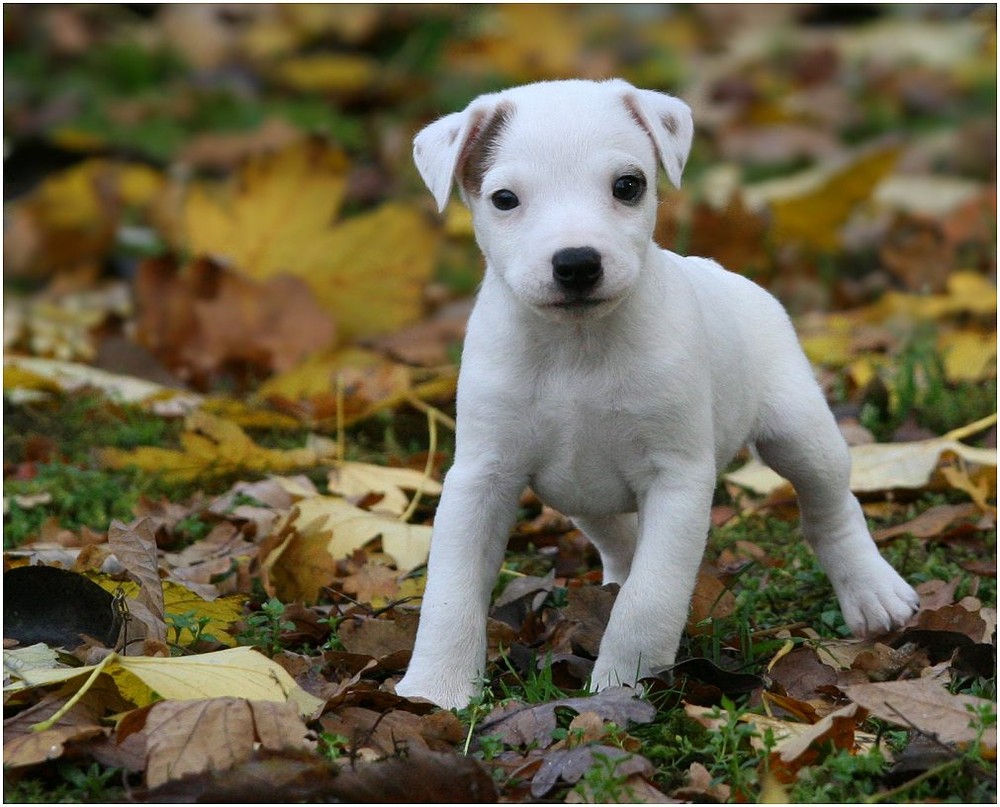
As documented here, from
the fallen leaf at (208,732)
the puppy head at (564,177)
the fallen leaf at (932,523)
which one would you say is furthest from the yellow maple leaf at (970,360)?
the fallen leaf at (208,732)

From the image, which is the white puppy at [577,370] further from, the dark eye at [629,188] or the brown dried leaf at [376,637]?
the brown dried leaf at [376,637]

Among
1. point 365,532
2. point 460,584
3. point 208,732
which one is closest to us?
point 208,732

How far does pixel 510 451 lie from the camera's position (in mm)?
3734

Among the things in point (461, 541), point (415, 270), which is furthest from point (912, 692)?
point (415, 270)

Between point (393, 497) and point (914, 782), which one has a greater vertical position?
point (914, 782)

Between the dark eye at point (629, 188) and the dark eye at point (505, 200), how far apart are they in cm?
24

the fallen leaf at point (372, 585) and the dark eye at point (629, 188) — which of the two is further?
the fallen leaf at point (372, 585)

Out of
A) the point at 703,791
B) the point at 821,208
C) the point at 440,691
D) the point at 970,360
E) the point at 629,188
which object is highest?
the point at 629,188

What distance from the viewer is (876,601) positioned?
13.3 ft

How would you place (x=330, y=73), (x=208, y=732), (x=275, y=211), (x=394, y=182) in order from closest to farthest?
1. (x=208, y=732)
2. (x=275, y=211)
3. (x=394, y=182)
4. (x=330, y=73)

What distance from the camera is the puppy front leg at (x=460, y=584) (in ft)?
11.7

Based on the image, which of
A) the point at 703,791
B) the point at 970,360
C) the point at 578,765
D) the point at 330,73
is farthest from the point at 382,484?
the point at 330,73

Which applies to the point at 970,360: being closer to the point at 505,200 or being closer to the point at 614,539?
the point at 614,539

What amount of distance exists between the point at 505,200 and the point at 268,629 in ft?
4.26
